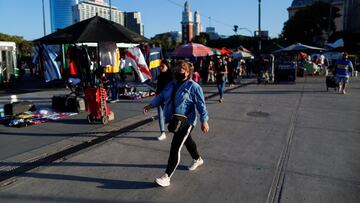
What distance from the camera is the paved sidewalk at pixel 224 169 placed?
4066 millimetres

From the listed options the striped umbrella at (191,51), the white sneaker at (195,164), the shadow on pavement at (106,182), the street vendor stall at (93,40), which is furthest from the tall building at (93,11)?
the white sneaker at (195,164)

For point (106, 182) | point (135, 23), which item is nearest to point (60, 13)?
point (135, 23)

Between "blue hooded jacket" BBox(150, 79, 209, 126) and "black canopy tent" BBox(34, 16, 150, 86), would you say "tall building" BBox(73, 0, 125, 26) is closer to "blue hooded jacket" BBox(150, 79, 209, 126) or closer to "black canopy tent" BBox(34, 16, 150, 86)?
"black canopy tent" BBox(34, 16, 150, 86)

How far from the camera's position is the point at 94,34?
8391mm

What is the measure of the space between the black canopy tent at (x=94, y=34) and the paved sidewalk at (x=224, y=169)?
8.26 ft

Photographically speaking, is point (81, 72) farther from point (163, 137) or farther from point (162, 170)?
point (162, 170)

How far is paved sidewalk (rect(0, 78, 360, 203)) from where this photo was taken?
4.07 metres

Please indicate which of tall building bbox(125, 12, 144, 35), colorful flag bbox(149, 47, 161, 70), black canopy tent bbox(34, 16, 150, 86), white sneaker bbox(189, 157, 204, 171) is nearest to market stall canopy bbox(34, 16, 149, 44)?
black canopy tent bbox(34, 16, 150, 86)

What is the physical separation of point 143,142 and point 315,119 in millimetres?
4756

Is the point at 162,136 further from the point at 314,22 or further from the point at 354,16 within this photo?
the point at 354,16

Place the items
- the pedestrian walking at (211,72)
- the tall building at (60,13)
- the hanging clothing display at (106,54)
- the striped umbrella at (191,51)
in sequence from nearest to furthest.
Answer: the hanging clothing display at (106,54)
the striped umbrella at (191,51)
the pedestrian walking at (211,72)
the tall building at (60,13)

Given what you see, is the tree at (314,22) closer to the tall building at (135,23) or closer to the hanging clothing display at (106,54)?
the tall building at (135,23)

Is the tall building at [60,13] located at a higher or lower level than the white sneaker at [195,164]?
higher

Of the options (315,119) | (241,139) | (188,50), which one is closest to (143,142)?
(241,139)
